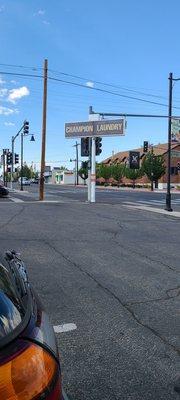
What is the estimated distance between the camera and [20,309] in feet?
6.92

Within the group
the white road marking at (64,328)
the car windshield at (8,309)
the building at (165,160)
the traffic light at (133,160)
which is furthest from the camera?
the building at (165,160)

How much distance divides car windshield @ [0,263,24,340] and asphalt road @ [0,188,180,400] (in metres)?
1.73

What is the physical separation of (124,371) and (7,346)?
8.51 ft

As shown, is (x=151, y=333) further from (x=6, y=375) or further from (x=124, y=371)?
(x=6, y=375)

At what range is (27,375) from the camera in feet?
5.70

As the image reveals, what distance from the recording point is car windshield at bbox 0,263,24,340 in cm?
187

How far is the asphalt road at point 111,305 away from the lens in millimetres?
4004

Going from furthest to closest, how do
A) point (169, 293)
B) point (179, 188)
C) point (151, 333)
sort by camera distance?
point (179, 188) → point (169, 293) → point (151, 333)

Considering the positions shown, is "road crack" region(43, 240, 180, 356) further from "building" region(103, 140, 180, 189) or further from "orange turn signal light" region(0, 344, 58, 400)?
"building" region(103, 140, 180, 189)

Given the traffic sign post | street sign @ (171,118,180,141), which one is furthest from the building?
street sign @ (171,118,180,141)

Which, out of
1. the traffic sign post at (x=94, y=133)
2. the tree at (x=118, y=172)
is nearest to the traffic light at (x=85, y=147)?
the traffic sign post at (x=94, y=133)

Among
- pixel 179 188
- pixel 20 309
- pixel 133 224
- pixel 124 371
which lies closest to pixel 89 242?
pixel 133 224

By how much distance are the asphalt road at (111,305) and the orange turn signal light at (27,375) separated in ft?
6.40

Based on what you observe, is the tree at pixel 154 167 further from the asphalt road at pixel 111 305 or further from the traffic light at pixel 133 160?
the asphalt road at pixel 111 305
